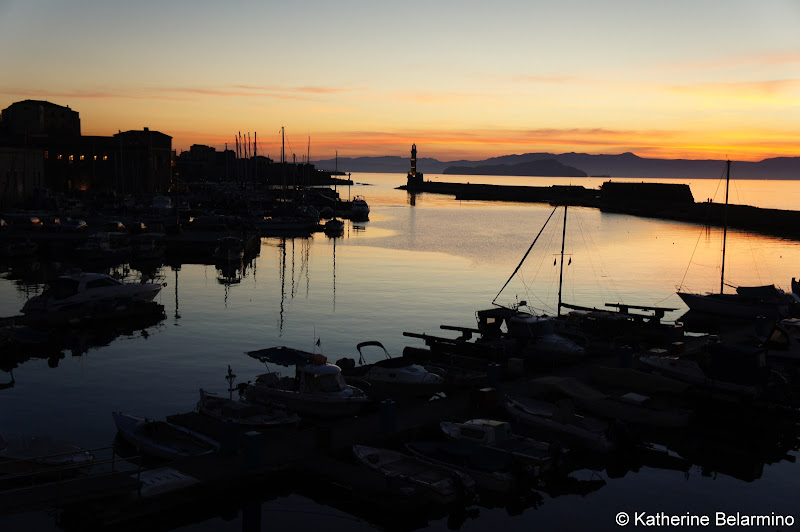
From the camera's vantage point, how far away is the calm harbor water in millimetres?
21047

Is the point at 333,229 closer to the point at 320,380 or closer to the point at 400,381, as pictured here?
the point at 400,381

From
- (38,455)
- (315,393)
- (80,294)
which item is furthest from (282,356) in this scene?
(80,294)

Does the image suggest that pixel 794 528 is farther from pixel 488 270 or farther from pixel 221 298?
pixel 488 270

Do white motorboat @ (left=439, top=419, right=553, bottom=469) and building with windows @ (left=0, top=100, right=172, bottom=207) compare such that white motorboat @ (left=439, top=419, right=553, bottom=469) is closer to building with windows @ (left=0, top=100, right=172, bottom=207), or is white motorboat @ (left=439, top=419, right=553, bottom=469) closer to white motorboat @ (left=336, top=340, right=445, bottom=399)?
white motorboat @ (left=336, top=340, right=445, bottom=399)

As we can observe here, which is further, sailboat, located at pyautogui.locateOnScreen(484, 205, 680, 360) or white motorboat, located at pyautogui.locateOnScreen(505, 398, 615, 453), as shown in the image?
sailboat, located at pyautogui.locateOnScreen(484, 205, 680, 360)

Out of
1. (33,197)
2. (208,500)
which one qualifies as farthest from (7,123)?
(208,500)

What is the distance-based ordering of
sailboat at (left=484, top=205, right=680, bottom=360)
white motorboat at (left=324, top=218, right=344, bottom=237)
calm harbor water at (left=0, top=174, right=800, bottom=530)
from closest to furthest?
calm harbor water at (left=0, top=174, right=800, bottom=530)
sailboat at (left=484, top=205, right=680, bottom=360)
white motorboat at (left=324, top=218, right=344, bottom=237)

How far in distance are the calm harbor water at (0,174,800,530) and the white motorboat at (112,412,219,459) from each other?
186 cm

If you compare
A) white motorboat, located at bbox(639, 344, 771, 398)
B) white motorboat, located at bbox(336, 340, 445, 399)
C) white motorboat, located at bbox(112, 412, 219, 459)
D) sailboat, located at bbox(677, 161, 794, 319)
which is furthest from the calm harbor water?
white motorboat, located at bbox(336, 340, 445, 399)

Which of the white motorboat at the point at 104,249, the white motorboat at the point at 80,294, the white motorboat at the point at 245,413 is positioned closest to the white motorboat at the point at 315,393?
the white motorboat at the point at 245,413

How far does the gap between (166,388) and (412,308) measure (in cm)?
2286

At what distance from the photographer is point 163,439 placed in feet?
72.9

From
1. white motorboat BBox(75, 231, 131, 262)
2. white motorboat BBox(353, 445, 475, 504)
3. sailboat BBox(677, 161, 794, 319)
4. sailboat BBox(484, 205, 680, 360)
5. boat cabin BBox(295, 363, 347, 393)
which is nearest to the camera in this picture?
white motorboat BBox(353, 445, 475, 504)

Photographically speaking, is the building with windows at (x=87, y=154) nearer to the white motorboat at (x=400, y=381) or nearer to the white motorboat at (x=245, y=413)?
the white motorboat at (x=400, y=381)
